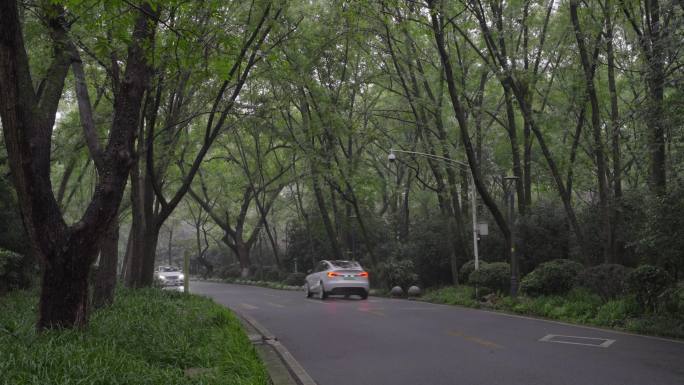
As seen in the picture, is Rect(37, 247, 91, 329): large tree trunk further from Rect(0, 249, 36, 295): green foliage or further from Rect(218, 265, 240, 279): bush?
Rect(218, 265, 240, 279): bush

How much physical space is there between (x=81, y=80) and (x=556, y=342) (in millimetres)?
10030

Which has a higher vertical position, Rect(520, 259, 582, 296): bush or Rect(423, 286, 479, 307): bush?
Rect(520, 259, 582, 296): bush

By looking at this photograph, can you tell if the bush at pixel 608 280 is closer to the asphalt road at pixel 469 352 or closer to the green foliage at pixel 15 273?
the asphalt road at pixel 469 352

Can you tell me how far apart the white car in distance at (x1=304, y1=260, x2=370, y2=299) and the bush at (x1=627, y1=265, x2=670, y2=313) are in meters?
11.8

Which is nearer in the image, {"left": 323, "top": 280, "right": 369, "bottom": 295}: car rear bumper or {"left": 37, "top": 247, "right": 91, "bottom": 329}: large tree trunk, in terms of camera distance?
{"left": 37, "top": 247, "right": 91, "bottom": 329}: large tree trunk

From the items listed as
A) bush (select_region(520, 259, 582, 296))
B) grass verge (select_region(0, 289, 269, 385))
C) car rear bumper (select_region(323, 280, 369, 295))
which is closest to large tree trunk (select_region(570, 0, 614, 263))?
bush (select_region(520, 259, 582, 296))

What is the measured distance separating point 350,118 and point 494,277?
10128 millimetres

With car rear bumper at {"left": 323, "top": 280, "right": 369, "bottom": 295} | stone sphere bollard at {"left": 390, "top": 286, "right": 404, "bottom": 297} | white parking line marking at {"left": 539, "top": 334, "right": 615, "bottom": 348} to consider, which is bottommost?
white parking line marking at {"left": 539, "top": 334, "right": 615, "bottom": 348}

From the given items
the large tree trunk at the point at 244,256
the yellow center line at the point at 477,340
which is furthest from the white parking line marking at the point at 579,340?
the large tree trunk at the point at 244,256

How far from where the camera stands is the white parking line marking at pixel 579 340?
34.7 ft

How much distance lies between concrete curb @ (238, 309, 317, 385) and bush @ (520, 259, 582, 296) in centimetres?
851

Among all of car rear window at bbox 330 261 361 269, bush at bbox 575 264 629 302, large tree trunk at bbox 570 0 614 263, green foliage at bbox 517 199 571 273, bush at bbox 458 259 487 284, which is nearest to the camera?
Result: bush at bbox 575 264 629 302

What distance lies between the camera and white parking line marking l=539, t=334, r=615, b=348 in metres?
10.6

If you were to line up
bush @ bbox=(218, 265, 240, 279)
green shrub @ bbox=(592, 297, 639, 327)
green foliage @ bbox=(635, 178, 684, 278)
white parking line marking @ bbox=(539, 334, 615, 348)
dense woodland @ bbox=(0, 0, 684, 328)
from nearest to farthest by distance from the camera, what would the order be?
dense woodland @ bbox=(0, 0, 684, 328) < white parking line marking @ bbox=(539, 334, 615, 348) < green foliage @ bbox=(635, 178, 684, 278) < green shrub @ bbox=(592, 297, 639, 327) < bush @ bbox=(218, 265, 240, 279)
